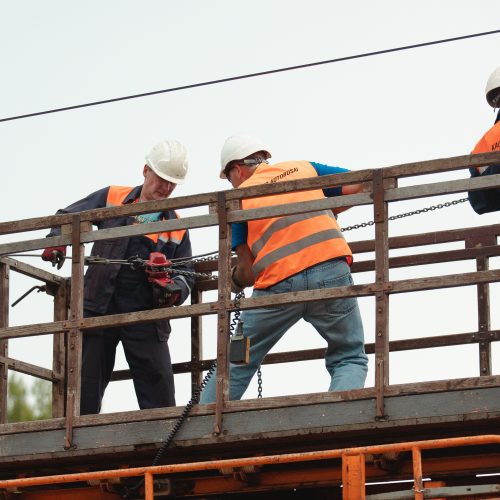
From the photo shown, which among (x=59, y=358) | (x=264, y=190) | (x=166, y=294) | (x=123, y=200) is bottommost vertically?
(x=59, y=358)

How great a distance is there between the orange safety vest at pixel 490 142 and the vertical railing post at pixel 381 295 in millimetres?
867

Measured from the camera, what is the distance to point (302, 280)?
349 inches

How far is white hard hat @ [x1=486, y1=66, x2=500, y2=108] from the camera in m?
9.50

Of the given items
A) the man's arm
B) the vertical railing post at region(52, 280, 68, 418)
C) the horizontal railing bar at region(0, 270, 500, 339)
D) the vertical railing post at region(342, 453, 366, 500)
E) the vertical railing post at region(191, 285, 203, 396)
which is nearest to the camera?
the vertical railing post at region(342, 453, 366, 500)

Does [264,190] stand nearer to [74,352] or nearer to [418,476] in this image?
[74,352]

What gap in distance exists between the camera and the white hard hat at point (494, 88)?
9.50 metres

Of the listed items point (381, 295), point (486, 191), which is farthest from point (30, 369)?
point (486, 191)

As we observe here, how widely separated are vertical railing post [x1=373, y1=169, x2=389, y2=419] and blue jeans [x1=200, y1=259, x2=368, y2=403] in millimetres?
569

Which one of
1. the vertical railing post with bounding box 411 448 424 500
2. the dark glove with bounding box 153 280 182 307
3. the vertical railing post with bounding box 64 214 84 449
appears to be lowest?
the vertical railing post with bounding box 411 448 424 500

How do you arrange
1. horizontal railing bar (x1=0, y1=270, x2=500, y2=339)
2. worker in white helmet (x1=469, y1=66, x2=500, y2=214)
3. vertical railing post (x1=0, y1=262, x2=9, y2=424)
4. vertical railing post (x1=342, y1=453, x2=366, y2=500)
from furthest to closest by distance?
1. vertical railing post (x1=0, y1=262, x2=9, y2=424)
2. worker in white helmet (x1=469, y1=66, x2=500, y2=214)
3. horizontal railing bar (x1=0, y1=270, x2=500, y2=339)
4. vertical railing post (x1=342, y1=453, x2=366, y2=500)

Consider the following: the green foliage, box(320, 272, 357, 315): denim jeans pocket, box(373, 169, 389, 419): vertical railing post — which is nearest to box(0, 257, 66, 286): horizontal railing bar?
box(320, 272, 357, 315): denim jeans pocket

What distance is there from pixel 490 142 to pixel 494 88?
65 centimetres

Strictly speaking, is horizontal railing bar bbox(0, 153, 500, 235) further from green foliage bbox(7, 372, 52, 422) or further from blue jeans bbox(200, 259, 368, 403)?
green foliage bbox(7, 372, 52, 422)

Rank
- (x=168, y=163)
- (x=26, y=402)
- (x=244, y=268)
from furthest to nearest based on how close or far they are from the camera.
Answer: (x=26, y=402) < (x=168, y=163) < (x=244, y=268)
